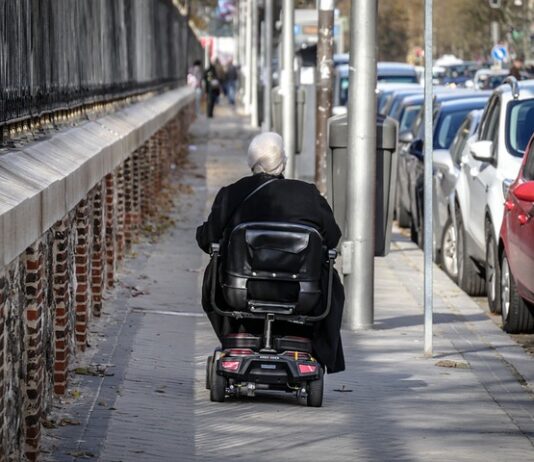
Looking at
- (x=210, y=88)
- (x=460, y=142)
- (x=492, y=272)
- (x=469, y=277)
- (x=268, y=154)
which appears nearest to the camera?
(x=268, y=154)

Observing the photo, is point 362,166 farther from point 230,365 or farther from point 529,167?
point 230,365

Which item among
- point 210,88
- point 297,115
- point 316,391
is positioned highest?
point 316,391

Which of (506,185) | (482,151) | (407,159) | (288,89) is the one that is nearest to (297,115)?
(288,89)

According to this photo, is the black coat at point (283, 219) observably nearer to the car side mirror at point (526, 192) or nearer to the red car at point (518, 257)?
the car side mirror at point (526, 192)

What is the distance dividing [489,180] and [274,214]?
5344 mm

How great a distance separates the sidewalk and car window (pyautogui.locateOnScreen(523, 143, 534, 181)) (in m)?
1.13

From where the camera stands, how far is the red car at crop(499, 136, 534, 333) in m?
11.9

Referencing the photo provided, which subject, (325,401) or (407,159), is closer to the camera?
(325,401)

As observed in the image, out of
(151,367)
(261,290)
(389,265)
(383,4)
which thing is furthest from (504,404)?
(383,4)

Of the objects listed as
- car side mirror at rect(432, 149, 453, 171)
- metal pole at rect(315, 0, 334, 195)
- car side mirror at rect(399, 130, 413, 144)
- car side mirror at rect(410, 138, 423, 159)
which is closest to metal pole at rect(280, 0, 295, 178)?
metal pole at rect(315, 0, 334, 195)

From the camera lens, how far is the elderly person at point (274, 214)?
937cm

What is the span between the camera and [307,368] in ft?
30.5

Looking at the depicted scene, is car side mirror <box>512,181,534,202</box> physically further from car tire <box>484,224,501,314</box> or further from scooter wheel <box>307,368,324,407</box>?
scooter wheel <box>307,368,324,407</box>

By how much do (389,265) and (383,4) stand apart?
8728 centimetres
